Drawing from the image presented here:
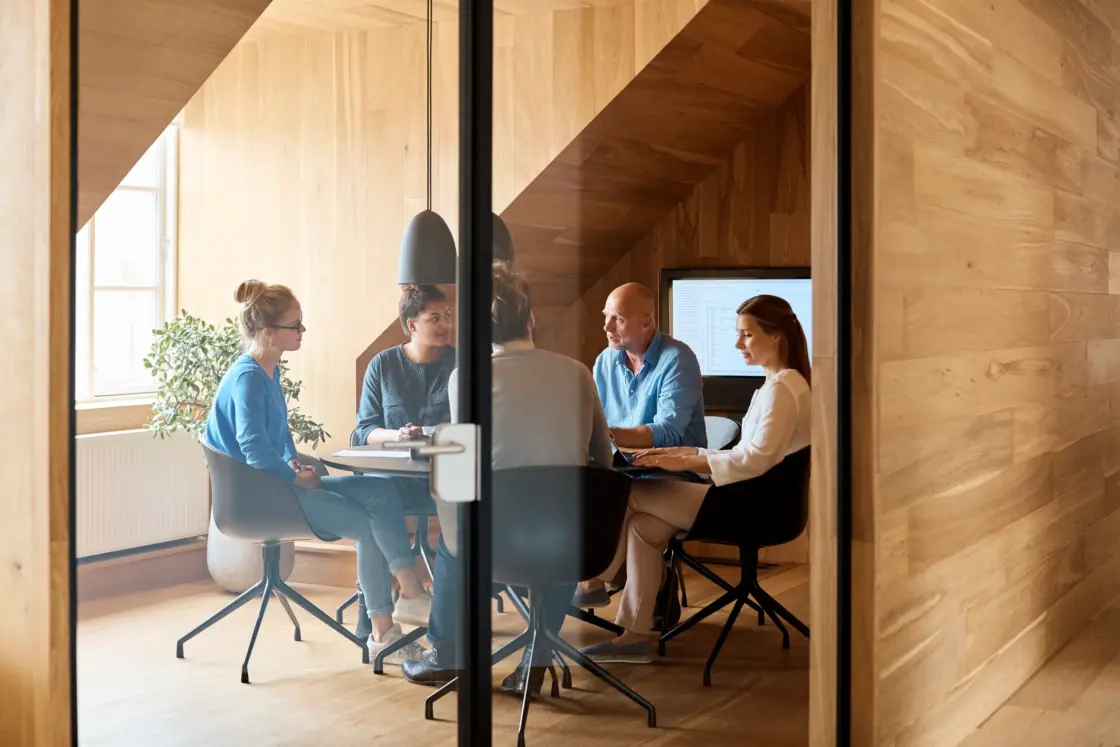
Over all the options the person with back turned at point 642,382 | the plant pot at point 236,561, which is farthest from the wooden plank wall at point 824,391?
the plant pot at point 236,561

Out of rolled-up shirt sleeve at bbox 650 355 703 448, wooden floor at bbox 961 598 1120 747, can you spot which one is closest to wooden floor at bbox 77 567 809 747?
rolled-up shirt sleeve at bbox 650 355 703 448

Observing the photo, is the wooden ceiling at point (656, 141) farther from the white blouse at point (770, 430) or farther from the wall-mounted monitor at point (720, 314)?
the white blouse at point (770, 430)

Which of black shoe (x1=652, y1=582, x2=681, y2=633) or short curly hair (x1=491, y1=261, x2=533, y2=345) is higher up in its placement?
short curly hair (x1=491, y1=261, x2=533, y2=345)

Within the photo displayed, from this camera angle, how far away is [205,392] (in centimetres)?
223

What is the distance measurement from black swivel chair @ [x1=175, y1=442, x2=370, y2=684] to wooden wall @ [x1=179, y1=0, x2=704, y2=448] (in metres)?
0.17

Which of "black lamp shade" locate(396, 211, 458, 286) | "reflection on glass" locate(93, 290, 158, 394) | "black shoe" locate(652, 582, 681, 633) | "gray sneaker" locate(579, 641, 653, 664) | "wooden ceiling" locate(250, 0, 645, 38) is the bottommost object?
"gray sneaker" locate(579, 641, 653, 664)

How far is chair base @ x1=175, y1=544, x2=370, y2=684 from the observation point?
7.27ft

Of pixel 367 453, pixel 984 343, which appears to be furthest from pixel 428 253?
pixel 984 343

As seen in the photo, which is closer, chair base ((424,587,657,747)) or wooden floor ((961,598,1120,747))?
chair base ((424,587,657,747))

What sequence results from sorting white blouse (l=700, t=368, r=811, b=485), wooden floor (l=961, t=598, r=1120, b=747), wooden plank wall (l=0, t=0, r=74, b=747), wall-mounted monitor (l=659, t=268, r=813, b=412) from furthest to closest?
wooden floor (l=961, t=598, r=1120, b=747) → white blouse (l=700, t=368, r=811, b=485) → wall-mounted monitor (l=659, t=268, r=813, b=412) → wooden plank wall (l=0, t=0, r=74, b=747)

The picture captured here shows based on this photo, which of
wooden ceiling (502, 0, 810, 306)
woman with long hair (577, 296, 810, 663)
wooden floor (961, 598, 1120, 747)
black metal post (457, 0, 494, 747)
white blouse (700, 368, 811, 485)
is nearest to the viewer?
black metal post (457, 0, 494, 747)

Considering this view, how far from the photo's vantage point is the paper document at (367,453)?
225 cm

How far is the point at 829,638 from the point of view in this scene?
3.18 m

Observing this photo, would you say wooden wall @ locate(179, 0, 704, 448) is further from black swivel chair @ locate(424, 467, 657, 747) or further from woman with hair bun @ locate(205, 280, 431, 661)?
black swivel chair @ locate(424, 467, 657, 747)
